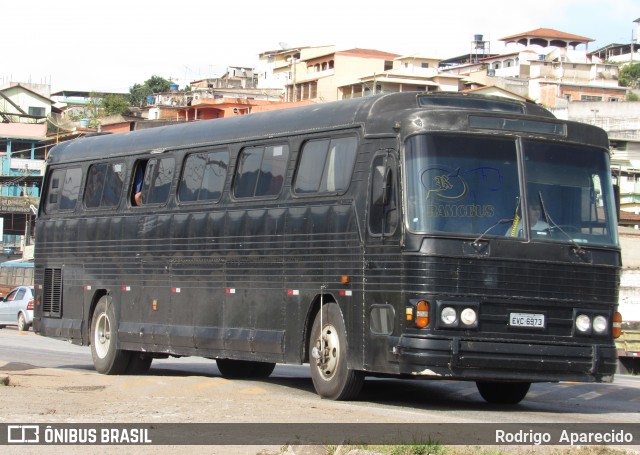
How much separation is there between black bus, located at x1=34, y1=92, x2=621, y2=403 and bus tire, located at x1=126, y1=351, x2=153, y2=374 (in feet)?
7.02

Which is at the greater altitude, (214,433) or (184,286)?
(184,286)

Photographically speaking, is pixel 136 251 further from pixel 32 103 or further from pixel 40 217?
pixel 32 103

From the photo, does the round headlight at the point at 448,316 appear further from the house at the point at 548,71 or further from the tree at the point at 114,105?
the tree at the point at 114,105

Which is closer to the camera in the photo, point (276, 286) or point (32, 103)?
point (276, 286)

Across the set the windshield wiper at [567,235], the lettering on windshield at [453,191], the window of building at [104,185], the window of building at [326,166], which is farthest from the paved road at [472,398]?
the window of building at [104,185]

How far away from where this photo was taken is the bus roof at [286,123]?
13164mm

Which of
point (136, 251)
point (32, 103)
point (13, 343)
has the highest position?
point (32, 103)

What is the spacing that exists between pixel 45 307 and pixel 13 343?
32.3 ft

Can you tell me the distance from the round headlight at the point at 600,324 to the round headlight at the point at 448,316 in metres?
1.79

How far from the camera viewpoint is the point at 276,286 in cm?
1477

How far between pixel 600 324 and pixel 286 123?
4753mm

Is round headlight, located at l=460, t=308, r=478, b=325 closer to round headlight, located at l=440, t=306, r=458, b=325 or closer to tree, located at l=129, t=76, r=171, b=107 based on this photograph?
round headlight, located at l=440, t=306, r=458, b=325

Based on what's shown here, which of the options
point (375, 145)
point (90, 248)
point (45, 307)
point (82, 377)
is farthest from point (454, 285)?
point (45, 307)

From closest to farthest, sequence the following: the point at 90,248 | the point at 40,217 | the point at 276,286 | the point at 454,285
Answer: the point at 454,285, the point at 276,286, the point at 90,248, the point at 40,217
